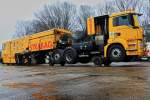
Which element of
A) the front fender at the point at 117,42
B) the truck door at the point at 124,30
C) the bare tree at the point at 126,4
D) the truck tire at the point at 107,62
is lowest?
the truck tire at the point at 107,62

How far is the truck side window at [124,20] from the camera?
21422 mm

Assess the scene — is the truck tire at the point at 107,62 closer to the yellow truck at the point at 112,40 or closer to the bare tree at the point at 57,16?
the yellow truck at the point at 112,40

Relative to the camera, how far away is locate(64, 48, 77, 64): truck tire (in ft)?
80.7

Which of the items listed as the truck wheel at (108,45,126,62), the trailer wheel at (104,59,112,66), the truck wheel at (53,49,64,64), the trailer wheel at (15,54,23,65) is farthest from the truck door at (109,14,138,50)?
the trailer wheel at (15,54,23,65)

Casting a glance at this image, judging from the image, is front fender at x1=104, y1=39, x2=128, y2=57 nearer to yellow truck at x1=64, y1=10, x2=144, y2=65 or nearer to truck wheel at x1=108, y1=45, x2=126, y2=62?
yellow truck at x1=64, y1=10, x2=144, y2=65

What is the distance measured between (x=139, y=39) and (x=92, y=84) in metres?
10.1

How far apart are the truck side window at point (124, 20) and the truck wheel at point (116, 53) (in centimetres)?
134

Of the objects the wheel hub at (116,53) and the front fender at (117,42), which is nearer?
the front fender at (117,42)

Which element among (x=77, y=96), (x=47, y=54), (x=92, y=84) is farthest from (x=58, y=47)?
(x=77, y=96)

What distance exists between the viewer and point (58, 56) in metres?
26.2

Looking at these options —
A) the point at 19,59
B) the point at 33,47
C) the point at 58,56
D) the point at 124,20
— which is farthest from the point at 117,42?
the point at 19,59

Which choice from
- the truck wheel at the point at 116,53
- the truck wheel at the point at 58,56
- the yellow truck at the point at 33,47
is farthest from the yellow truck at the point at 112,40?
the yellow truck at the point at 33,47

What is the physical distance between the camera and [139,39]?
21.1m

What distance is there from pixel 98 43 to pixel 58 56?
397 cm
